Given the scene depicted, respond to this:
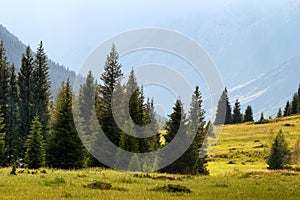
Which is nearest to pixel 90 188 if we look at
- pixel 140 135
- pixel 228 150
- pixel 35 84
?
pixel 140 135

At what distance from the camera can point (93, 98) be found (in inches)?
2372

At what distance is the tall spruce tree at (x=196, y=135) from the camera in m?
49.9

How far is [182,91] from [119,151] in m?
9.68

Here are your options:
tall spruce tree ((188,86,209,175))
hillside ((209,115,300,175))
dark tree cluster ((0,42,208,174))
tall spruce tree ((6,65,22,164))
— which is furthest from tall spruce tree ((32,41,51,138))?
hillside ((209,115,300,175))

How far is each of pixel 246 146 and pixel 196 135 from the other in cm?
5121

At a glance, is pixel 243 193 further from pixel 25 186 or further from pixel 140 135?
pixel 140 135

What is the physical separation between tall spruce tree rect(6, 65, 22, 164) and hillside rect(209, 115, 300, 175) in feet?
97.8

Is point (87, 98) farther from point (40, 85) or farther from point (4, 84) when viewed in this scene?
point (4, 84)

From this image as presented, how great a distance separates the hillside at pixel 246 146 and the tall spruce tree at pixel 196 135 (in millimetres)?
12738

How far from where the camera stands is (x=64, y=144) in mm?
45781

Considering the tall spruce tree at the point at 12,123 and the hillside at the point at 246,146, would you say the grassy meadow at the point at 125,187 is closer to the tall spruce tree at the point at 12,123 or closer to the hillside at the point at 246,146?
the hillside at the point at 246,146

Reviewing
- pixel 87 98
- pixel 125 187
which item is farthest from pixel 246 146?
pixel 125 187

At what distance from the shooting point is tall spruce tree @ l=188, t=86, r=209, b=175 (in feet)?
164

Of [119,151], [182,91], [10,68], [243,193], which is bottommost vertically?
[243,193]
